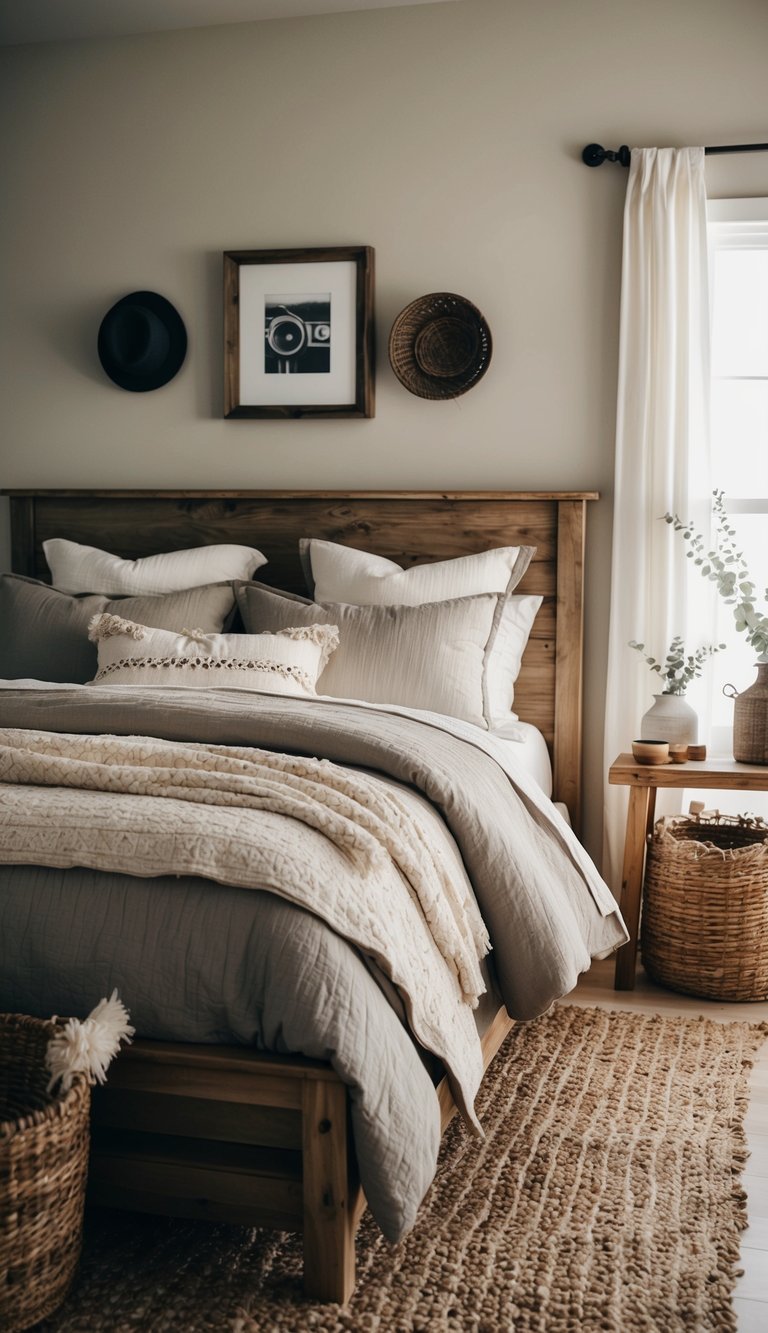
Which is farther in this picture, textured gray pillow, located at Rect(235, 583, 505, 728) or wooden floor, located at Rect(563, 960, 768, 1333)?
textured gray pillow, located at Rect(235, 583, 505, 728)

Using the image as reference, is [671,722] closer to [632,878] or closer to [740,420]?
[632,878]

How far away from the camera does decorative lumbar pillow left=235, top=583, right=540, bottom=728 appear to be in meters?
3.08

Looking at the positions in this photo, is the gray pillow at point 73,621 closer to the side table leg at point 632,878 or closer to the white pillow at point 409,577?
the white pillow at point 409,577

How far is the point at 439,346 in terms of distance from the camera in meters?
3.61

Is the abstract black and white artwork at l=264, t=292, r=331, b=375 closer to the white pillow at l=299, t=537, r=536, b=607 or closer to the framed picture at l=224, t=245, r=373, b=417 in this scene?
the framed picture at l=224, t=245, r=373, b=417

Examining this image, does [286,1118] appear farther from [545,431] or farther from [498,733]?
[545,431]

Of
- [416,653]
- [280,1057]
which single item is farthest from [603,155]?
[280,1057]

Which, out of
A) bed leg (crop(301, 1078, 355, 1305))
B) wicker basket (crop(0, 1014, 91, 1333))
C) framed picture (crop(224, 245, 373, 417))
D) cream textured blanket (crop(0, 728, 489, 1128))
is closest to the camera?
wicker basket (crop(0, 1014, 91, 1333))

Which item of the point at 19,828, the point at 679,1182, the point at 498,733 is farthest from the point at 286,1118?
the point at 498,733

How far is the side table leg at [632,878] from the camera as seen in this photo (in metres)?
3.08

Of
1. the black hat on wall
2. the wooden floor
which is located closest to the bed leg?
the wooden floor

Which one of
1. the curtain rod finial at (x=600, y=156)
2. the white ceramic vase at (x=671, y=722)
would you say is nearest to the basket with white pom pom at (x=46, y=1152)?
the white ceramic vase at (x=671, y=722)

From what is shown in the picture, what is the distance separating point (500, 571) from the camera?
3.39 metres

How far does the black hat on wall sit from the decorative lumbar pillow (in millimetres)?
1110
